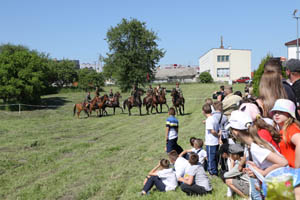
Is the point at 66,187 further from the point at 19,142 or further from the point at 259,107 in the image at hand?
the point at 19,142

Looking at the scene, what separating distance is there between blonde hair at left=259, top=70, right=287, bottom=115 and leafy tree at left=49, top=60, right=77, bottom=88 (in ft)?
234

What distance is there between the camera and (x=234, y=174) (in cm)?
538

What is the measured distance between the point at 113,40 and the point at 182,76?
168 ft

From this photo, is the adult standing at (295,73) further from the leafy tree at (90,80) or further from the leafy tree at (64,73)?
the leafy tree at (64,73)

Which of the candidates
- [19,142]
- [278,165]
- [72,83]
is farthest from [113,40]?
[278,165]

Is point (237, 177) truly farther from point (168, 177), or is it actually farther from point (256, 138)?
point (256, 138)

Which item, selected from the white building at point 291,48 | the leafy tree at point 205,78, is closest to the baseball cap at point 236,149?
the white building at point 291,48

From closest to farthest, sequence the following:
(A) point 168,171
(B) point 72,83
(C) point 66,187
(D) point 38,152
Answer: (A) point 168,171, (C) point 66,187, (D) point 38,152, (B) point 72,83

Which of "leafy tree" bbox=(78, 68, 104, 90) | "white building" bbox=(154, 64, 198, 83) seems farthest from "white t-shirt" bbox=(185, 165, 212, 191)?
"white building" bbox=(154, 64, 198, 83)

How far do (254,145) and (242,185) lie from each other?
2028 millimetres

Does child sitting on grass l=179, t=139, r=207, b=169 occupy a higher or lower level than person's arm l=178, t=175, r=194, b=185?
higher

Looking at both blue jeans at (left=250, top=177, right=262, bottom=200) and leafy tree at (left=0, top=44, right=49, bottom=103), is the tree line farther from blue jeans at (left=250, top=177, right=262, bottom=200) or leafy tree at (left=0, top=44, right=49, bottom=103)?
blue jeans at (left=250, top=177, right=262, bottom=200)

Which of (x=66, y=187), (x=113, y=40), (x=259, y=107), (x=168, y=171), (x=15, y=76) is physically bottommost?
(x=66, y=187)

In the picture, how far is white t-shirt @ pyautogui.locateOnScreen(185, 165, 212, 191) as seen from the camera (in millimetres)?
6070
